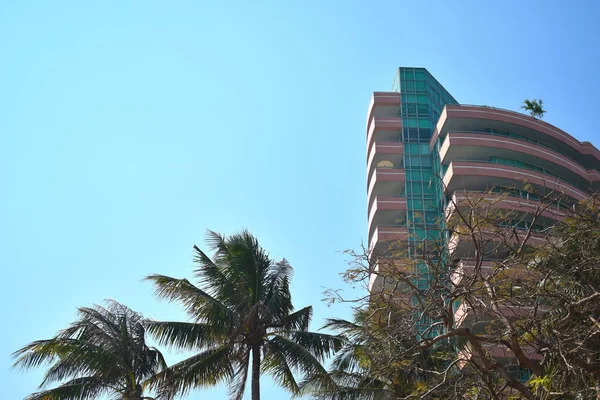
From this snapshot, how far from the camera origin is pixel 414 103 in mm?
59062

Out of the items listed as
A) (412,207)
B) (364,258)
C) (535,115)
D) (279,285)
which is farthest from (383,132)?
(364,258)

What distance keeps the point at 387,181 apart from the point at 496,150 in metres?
8.00

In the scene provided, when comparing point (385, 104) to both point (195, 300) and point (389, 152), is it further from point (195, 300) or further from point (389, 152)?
point (195, 300)

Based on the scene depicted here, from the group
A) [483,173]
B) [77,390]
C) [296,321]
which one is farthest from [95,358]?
[483,173]

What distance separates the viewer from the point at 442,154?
53031 millimetres

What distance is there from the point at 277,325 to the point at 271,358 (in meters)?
1.27

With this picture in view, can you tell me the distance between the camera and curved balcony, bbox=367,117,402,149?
58.2m

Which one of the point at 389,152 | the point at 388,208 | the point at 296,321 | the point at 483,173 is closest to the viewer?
the point at 296,321

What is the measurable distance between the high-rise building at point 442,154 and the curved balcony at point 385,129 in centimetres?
7

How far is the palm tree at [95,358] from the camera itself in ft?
81.6

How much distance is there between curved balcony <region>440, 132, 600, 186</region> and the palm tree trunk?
2998cm

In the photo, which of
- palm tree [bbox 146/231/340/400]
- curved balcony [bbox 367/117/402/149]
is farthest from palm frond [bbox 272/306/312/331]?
curved balcony [bbox 367/117/402/149]

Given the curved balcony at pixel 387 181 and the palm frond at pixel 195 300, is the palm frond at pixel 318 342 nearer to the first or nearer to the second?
the palm frond at pixel 195 300

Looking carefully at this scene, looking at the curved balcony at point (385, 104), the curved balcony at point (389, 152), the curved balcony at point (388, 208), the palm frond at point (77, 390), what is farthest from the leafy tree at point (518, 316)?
the curved balcony at point (385, 104)
